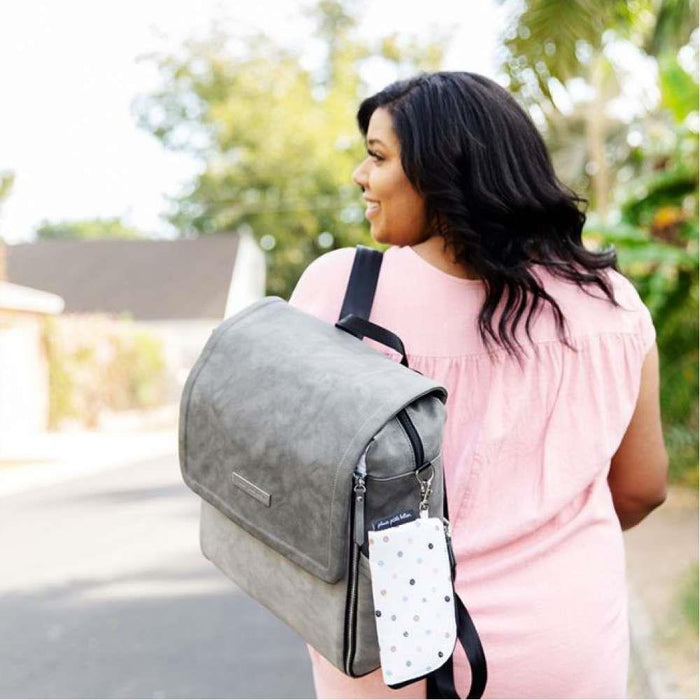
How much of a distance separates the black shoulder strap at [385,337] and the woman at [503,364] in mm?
22

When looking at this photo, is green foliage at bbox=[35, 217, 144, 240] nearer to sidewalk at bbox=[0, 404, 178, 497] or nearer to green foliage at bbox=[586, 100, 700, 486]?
sidewalk at bbox=[0, 404, 178, 497]

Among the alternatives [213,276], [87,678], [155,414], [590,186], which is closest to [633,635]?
[87,678]

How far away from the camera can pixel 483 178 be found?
150 centimetres

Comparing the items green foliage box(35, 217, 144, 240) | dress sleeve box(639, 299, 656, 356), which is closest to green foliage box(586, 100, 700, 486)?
dress sleeve box(639, 299, 656, 356)

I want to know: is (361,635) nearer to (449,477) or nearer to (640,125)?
(449,477)

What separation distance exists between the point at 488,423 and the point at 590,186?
20.8 m

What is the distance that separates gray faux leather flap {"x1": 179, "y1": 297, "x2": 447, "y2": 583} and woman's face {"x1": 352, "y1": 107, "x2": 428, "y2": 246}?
0.19m

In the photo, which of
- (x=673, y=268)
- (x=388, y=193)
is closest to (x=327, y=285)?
(x=388, y=193)

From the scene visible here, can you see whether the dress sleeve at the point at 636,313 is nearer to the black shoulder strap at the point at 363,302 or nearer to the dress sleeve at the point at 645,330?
the dress sleeve at the point at 645,330

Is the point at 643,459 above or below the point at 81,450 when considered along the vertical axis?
above

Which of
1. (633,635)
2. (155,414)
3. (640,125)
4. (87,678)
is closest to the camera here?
(87,678)

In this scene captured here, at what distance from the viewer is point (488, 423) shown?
1.48 m

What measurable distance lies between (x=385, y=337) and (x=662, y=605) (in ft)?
17.4

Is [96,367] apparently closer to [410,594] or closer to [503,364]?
[503,364]
